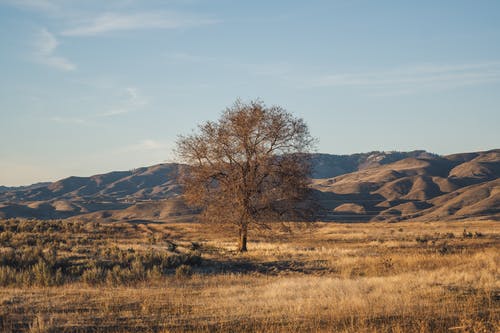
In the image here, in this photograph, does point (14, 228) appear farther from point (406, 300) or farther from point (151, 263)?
point (406, 300)

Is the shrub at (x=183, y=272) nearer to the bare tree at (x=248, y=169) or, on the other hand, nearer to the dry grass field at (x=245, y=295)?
the dry grass field at (x=245, y=295)

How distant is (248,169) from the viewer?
32.1 m

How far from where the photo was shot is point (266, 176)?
32.4m

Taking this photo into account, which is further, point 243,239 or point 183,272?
point 243,239

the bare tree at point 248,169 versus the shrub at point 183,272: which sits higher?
the bare tree at point 248,169

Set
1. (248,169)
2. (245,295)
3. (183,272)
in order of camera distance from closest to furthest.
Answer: (245,295) < (183,272) < (248,169)

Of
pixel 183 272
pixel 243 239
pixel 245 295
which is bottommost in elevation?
pixel 183 272

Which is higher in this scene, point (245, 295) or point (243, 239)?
point (243, 239)

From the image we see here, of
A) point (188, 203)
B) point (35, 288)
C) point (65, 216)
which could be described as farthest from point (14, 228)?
point (65, 216)

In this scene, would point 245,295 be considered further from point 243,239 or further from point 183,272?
point 243,239

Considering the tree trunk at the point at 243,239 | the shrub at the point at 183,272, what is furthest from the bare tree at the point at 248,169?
the shrub at the point at 183,272

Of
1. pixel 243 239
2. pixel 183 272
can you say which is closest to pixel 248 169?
pixel 243 239

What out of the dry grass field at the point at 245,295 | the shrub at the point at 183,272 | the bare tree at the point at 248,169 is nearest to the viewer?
the dry grass field at the point at 245,295

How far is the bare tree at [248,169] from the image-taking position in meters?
31.9
